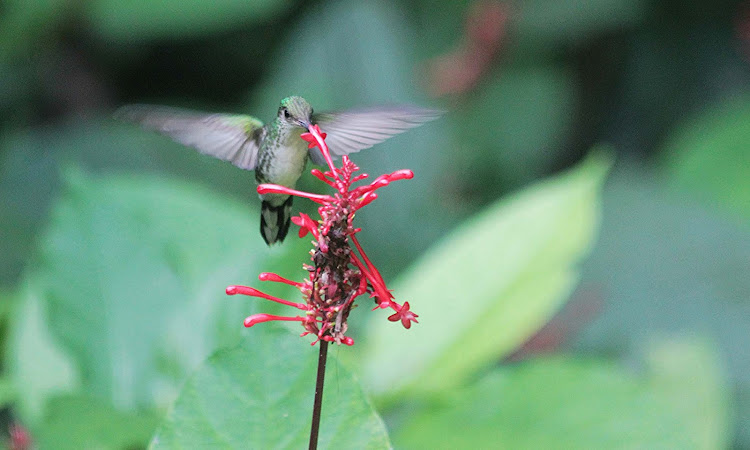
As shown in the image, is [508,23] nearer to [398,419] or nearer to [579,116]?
[579,116]

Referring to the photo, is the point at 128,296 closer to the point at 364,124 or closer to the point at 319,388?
the point at 364,124

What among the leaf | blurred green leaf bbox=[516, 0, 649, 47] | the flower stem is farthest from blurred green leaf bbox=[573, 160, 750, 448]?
the flower stem

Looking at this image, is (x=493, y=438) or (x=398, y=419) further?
(x=398, y=419)

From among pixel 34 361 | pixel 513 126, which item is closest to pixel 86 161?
pixel 513 126

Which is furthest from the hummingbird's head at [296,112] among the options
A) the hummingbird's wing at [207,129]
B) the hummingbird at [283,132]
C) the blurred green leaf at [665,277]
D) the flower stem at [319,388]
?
the blurred green leaf at [665,277]

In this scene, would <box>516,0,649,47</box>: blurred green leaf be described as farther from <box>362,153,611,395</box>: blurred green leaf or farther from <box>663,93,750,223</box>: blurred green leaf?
<box>362,153,611,395</box>: blurred green leaf

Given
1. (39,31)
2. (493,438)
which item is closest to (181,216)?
(493,438)

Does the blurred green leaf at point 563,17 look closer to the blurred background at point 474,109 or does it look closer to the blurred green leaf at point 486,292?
the blurred background at point 474,109
